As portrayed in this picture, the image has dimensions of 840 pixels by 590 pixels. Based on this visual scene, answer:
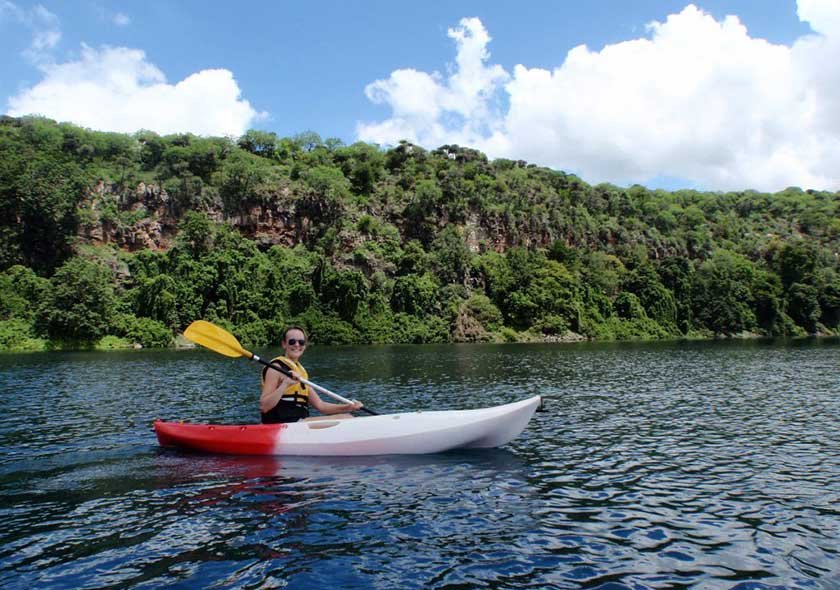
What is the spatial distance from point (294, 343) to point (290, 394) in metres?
1.34

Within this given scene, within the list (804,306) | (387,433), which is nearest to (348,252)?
(387,433)

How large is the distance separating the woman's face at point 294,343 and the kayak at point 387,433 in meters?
1.46

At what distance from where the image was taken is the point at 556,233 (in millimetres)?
99188

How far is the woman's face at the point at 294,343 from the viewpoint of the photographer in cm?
1156

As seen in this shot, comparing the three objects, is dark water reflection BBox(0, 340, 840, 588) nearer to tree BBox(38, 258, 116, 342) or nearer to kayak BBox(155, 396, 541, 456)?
kayak BBox(155, 396, 541, 456)

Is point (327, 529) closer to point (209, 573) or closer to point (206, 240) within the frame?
point (209, 573)

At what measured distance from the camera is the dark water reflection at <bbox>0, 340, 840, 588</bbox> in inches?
254

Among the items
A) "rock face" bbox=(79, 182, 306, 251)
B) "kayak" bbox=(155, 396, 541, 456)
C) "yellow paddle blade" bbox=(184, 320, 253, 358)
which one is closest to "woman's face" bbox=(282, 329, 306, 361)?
"kayak" bbox=(155, 396, 541, 456)

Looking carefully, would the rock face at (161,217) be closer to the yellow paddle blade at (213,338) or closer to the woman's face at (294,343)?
the yellow paddle blade at (213,338)

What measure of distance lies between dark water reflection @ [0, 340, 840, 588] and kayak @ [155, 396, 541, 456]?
0.91ft

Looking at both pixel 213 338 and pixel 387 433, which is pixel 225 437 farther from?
pixel 387 433

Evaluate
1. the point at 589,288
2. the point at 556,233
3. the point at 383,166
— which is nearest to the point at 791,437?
the point at 589,288

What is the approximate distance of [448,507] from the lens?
8719mm

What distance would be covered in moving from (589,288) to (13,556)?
89.4m
